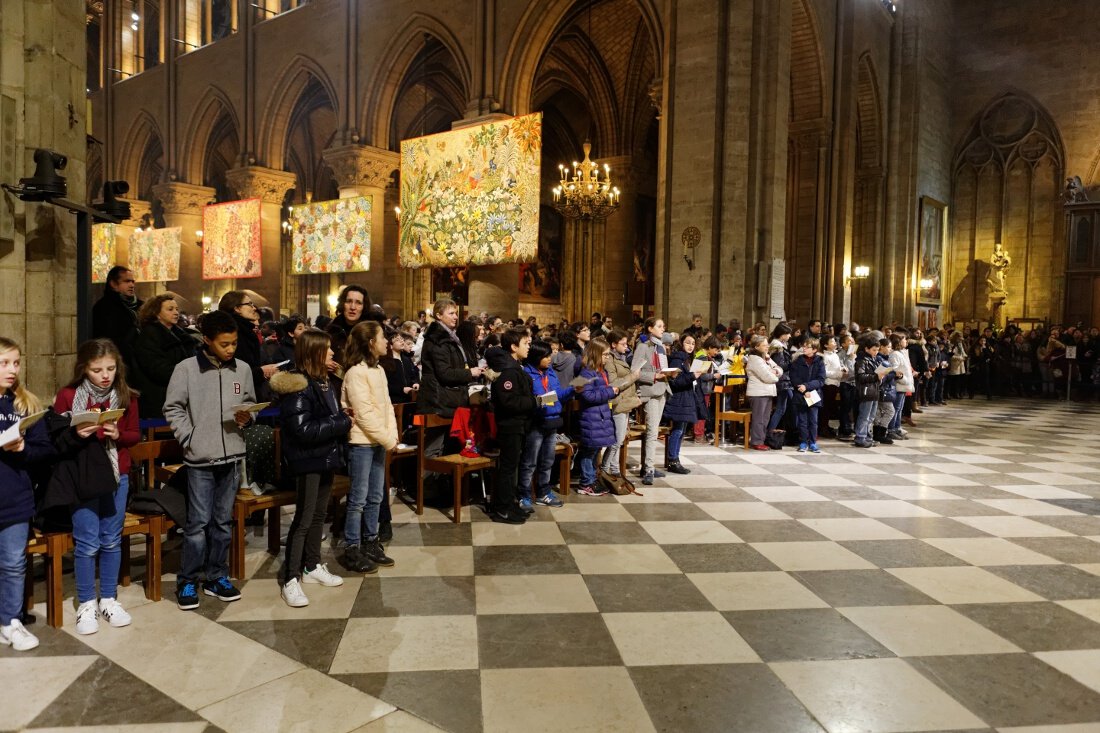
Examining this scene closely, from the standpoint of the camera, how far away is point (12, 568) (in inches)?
129

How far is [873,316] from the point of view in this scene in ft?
68.5

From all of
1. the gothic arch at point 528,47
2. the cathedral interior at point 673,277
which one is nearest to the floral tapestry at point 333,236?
the cathedral interior at point 673,277

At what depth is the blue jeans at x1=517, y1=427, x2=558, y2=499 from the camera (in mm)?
5816

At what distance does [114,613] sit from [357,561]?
1.23 meters

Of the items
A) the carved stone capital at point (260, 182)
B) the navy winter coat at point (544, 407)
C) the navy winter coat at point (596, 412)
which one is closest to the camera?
the navy winter coat at point (544, 407)

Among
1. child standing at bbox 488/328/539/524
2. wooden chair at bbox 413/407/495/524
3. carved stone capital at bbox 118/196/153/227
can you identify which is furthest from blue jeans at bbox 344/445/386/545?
carved stone capital at bbox 118/196/153/227

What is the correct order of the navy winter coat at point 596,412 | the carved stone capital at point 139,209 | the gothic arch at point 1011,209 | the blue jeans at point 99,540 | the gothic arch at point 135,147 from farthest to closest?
the carved stone capital at point 139,209 < the gothic arch at point 135,147 < the gothic arch at point 1011,209 < the navy winter coat at point 596,412 < the blue jeans at point 99,540

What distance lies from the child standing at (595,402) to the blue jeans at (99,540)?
11.8ft

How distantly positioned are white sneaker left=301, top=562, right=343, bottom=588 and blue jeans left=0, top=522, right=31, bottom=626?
1.27m

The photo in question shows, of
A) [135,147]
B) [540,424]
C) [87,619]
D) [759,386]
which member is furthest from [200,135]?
[87,619]

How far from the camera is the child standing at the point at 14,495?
10.5 ft

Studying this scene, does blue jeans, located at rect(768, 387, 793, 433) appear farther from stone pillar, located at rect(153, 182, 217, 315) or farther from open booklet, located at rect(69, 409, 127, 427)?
stone pillar, located at rect(153, 182, 217, 315)

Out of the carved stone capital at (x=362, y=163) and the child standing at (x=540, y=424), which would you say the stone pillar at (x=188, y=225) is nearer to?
the carved stone capital at (x=362, y=163)

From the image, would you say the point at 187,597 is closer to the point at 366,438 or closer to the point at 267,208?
the point at 366,438
